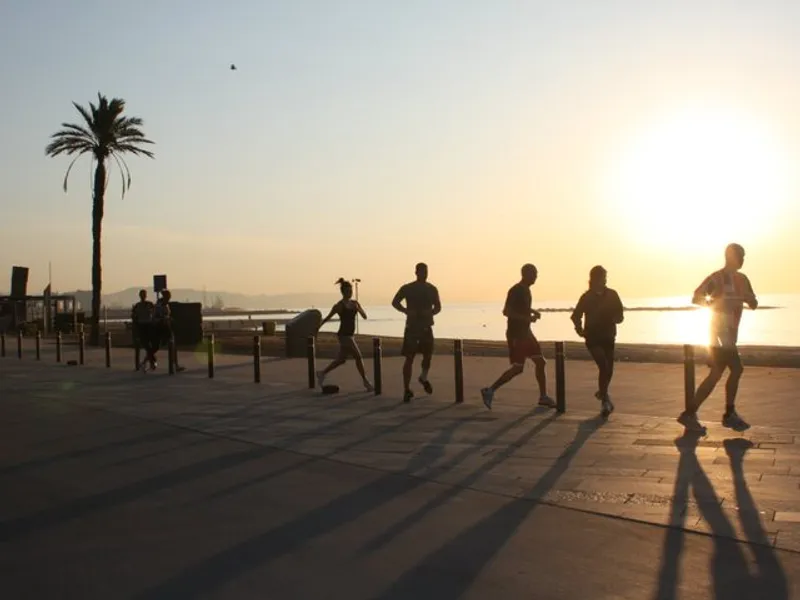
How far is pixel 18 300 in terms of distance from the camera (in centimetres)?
6350

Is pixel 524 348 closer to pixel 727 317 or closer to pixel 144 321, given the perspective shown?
pixel 727 317

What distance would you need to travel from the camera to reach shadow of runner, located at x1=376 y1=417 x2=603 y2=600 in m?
4.88

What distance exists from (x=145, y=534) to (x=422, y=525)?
70.2 inches

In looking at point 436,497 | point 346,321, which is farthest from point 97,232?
point 436,497

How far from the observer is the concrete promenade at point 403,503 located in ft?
16.9

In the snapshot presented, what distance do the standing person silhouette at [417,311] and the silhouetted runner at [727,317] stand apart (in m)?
4.60

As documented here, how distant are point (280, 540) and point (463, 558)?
3.98 feet

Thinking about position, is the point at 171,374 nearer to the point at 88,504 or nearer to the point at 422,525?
the point at 88,504

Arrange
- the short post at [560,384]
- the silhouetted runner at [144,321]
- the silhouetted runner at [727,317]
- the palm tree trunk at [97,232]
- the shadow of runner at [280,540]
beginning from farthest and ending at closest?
the palm tree trunk at [97,232] → the silhouetted runner at [144,321] → the short post at [560,384] → the silhouetted runner at [727,317] → the shadow of runner at [280,540]

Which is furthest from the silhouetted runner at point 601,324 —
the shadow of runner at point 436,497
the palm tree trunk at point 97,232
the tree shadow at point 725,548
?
the palm tree trunk at point 97,232

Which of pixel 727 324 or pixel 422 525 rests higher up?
pixel 727 324

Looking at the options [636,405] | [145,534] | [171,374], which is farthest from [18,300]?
[145,534]

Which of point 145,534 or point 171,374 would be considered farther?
point 171,374

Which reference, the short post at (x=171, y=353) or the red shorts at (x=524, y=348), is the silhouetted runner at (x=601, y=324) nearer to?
the red shorts at (x=524, y=348)
